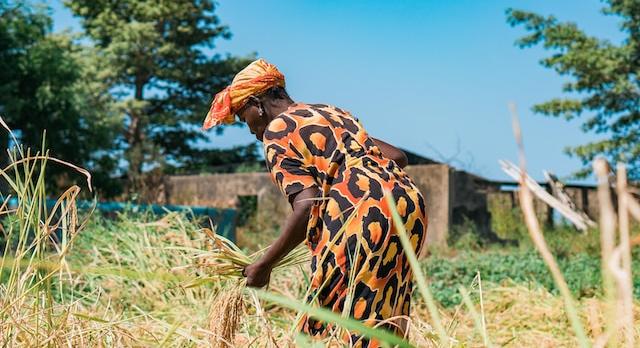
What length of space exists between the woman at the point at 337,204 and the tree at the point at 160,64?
19.8 m

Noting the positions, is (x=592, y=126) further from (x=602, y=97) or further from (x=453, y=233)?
(x=453, y=233)

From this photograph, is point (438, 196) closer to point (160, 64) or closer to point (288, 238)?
point (288, 238)

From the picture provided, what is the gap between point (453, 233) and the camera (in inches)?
421

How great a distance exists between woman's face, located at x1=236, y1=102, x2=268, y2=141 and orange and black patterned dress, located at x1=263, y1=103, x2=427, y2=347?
133mm

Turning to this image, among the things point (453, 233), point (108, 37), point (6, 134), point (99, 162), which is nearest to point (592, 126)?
point (453, 233)

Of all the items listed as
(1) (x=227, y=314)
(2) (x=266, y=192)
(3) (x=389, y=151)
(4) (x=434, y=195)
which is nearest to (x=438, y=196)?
(4) (x=434, y=195)

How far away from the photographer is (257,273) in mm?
2648

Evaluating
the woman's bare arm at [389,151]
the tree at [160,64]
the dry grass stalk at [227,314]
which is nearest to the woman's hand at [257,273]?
the dry grass stalk at [227,314]

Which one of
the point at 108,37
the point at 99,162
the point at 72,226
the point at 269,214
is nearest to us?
the point at 72,226

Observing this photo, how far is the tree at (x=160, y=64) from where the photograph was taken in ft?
75.8

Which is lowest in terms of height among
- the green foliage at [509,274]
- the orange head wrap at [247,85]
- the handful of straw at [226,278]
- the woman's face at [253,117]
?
the green foliage at [509,274]

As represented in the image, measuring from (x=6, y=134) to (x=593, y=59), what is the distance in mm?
11428

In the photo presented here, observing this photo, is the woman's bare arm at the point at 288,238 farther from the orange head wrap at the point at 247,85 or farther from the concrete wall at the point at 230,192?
the concrete wall at the point at 230,192

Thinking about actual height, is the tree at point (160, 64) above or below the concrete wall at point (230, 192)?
above
